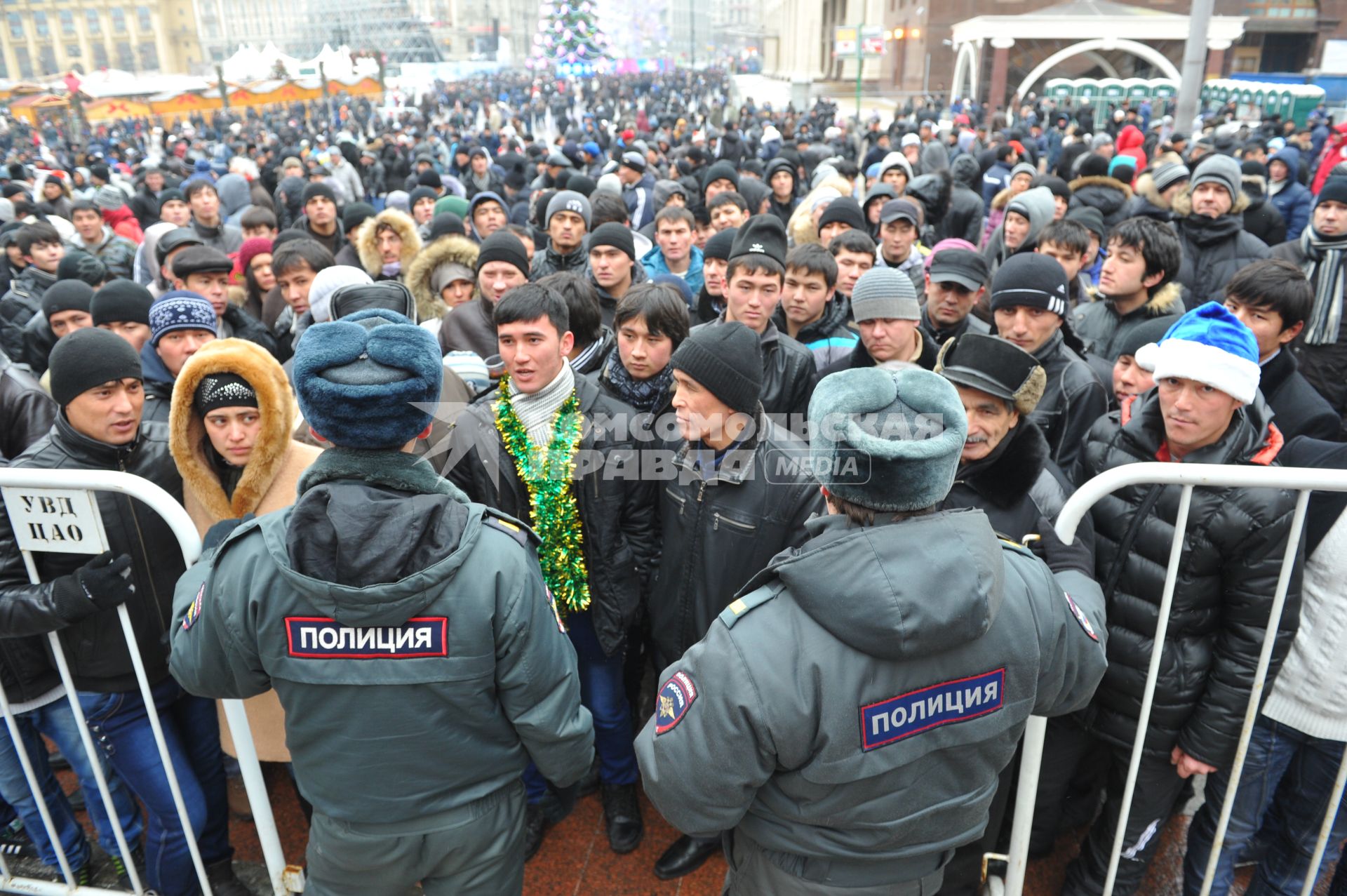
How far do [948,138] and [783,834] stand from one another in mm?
17204

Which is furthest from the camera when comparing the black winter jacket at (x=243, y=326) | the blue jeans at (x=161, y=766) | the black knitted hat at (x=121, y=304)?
the black winter jacket at (x=243, y=326)

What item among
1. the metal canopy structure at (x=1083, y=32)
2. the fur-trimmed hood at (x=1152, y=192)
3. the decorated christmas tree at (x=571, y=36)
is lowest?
the fur-trimmed hood at (x=1152, y=192)

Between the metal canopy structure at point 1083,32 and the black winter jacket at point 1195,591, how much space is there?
1410 inches

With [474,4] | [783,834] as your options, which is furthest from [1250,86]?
[474,4]

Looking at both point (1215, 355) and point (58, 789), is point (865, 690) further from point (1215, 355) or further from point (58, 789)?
point (58, 789)

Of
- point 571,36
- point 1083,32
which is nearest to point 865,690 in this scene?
point 1083,32

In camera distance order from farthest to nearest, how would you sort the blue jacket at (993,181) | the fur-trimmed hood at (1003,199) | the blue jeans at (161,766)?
the blue jacket at (993,181) → the fur-trimmed hood at (1003,199) → the blue jeans at (161,766)

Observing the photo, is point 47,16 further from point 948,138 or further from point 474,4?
point 948,138

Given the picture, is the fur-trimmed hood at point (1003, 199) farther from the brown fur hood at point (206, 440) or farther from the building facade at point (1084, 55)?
the building facade at point (1084, 55)

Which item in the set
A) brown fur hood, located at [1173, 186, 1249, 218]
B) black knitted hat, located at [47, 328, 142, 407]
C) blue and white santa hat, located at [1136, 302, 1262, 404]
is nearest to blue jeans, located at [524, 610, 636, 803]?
black knitted hat, located at [47, 328, 142, 407]

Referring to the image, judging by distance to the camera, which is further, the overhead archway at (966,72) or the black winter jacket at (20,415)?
the overhead archway at (966,72)

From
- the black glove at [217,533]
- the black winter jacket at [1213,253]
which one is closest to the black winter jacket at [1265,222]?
the black winter jacket at [1213,253]

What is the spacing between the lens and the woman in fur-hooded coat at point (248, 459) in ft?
8.34

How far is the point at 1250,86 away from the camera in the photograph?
86.2 feet
